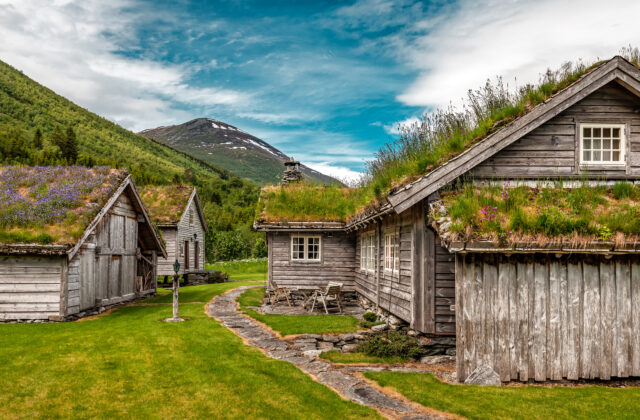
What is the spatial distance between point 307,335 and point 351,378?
332 centimetres

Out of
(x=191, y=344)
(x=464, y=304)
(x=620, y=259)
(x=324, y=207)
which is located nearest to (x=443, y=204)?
(x=464, y=304)

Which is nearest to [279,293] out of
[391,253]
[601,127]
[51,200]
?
[391,253]

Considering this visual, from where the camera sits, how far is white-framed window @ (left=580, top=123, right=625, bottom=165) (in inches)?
388

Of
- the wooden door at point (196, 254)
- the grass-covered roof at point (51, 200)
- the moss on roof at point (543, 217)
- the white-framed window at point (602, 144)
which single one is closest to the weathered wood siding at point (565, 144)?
the white-framed window at point (602, 144)

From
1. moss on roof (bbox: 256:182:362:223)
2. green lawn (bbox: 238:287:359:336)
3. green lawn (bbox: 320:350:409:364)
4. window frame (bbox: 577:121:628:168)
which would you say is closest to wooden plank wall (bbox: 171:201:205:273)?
moss on roof (bbox: 256:182:362:223)

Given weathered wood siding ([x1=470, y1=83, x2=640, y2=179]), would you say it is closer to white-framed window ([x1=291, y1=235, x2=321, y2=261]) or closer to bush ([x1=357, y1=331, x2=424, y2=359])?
bush ([x1=357, y1=331, x2=424, y2=359])

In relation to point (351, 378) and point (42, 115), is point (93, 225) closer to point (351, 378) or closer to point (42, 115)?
point (351, 378)

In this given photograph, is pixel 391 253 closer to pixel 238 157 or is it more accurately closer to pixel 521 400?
pixel 521 400

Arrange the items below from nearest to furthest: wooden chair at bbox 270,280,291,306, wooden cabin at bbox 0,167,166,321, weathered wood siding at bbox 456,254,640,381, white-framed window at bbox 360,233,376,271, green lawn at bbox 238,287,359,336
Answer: weathered wood siding at bbox 456,254,640,381 → green lawn at bbox 238,287,359,336 → wooden cabin at bbox 0,167,166,321 → white-framed window at bbox 360,233,376,271 → wooden chair at bbox 270,280,291,306

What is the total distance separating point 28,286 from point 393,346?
11.2 m

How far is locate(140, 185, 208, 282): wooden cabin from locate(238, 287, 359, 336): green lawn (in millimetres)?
13862

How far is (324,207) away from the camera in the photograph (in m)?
19.0

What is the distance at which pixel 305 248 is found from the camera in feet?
61.9

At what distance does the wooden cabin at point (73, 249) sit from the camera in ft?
44.7
